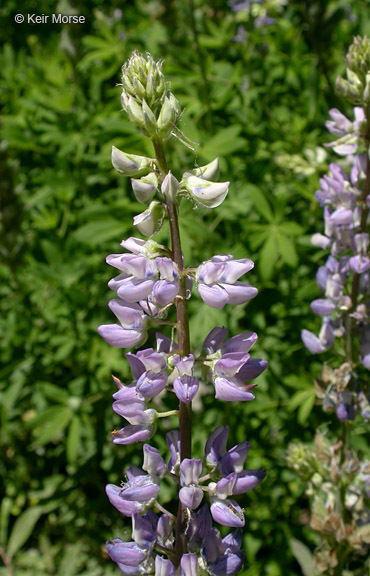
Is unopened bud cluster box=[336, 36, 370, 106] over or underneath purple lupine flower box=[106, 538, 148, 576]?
over

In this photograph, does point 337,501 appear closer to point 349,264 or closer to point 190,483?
point 349,264

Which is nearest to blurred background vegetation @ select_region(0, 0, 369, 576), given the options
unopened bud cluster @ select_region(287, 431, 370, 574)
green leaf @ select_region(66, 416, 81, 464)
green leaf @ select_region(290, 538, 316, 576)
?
green leaf @ select_region(66, 416, 81, 464)

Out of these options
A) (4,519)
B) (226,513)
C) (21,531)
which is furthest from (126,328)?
(4,519)

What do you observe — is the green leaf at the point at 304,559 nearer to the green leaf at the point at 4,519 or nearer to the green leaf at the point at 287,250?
the green leaf at the point at 287,250

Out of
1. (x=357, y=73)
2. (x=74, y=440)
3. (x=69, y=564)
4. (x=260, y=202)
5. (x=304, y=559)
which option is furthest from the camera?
(x=74, y=440)

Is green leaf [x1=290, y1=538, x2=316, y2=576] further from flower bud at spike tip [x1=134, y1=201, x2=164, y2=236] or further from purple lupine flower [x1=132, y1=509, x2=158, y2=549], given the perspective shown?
flower bud at spike tip [x1=134, y1=201, x2=164, y2=236]

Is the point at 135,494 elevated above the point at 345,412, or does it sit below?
above
